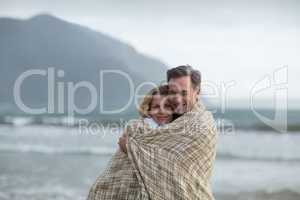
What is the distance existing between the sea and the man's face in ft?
8.53

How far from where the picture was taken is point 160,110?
6.05ft

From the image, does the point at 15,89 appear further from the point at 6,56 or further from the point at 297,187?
the point at 297,187

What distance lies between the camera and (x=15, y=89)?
4852mm

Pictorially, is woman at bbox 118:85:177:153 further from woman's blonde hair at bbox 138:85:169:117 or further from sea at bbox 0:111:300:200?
sea at bbox 0:111:300:200

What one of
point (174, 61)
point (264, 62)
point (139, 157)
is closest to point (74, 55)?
point (174, 61)

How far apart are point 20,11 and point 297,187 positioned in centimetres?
290

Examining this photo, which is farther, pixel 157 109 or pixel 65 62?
pixel 65 62

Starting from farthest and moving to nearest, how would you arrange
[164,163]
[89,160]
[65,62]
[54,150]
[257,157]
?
[257,157], [54,150], [89,160], [65,62], [164,163]

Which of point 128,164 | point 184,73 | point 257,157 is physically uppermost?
point 184,73

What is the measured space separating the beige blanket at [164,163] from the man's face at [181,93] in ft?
0.12

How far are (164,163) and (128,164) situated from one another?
13 cm

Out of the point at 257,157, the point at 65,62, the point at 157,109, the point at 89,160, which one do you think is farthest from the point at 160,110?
the point at 257,157

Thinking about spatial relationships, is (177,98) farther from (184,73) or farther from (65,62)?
(65,62)

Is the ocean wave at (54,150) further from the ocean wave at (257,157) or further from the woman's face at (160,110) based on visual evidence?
the woman's face at (160,110)
